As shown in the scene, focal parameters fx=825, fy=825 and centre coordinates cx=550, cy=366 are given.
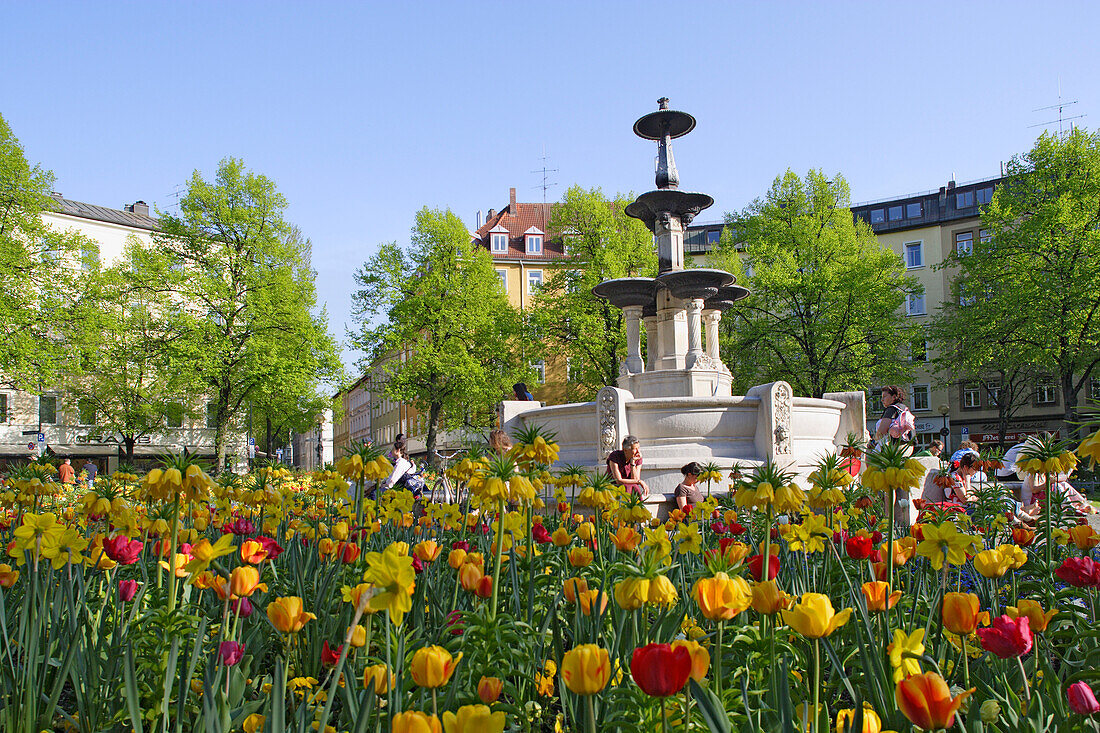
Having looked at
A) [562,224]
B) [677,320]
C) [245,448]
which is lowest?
[245,448]

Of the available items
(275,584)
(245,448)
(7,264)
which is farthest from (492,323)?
(275,584)

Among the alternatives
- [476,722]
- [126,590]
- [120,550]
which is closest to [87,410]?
[120,550]

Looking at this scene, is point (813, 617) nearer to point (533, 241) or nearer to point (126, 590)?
point (126, 590)

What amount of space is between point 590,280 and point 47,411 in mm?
31641

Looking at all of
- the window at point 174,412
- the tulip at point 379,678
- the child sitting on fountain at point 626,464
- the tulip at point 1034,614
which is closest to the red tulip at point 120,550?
the tulip at point 379,678

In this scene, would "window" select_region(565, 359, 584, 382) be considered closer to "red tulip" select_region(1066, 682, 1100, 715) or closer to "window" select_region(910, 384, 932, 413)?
"window" select_region(910, 384, 932, 413)

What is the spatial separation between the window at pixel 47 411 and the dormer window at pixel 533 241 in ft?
97.3

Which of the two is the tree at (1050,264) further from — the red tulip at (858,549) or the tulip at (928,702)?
the tulip at (928,702)

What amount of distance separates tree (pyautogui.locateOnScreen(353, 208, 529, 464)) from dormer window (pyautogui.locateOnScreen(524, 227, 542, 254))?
1971cm

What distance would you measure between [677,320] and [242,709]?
1582 centimetres

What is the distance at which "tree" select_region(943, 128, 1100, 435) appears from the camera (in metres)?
29.0

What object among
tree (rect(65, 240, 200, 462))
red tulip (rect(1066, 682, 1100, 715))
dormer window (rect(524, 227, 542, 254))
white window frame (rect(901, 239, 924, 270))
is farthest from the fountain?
white window frame (rect(901, 239, 924, 270))

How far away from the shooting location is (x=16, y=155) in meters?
27.6

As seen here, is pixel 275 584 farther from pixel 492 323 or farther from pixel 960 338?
pixel 960 338
